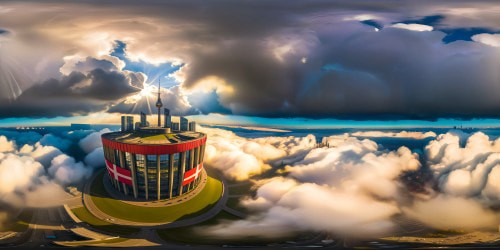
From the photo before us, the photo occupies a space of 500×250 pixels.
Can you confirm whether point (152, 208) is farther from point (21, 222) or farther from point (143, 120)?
point (21, 222)

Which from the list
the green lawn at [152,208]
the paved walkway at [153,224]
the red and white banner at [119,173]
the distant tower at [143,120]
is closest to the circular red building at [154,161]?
the red and white banner at [119,173]

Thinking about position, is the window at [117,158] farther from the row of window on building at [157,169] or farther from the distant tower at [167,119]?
the distant tower at [167,119]

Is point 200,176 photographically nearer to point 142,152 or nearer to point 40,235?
point 142,152

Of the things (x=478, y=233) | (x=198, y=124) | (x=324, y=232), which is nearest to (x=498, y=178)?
(x=478, y=233)

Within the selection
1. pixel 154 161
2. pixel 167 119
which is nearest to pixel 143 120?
pixel 167 119

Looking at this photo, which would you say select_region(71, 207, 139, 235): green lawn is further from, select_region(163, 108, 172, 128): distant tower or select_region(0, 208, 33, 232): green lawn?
select_region(163, 108, 172, 128): distant tower
